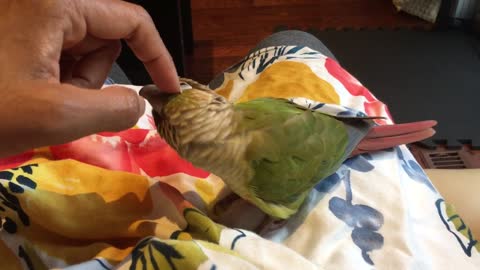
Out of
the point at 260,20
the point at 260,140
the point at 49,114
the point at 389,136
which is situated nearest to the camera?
the point at 49,114

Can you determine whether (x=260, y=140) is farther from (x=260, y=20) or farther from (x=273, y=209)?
(x=260, y=20)

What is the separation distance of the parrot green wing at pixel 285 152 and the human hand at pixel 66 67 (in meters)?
→ 0.13

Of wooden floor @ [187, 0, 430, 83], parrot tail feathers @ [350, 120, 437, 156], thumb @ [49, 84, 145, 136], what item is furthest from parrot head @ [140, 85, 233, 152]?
wooden floor @ [187, 0, 430, 83]

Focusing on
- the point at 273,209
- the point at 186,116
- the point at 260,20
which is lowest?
the point at 260,20

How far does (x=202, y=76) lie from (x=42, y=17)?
1193 mm

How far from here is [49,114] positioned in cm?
32

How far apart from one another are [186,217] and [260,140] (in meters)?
0.14

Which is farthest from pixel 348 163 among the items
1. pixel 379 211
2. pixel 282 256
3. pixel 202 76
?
pixel 202 76

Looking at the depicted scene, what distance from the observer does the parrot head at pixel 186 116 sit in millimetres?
507

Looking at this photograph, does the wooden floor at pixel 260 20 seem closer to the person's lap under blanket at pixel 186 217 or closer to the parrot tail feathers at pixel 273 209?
the person's lap under blanket at pixel 186 217

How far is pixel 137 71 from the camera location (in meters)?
1.31

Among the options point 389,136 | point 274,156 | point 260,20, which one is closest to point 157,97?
point 274,156

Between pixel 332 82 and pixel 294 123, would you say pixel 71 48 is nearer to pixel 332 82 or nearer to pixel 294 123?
pixel 294 123

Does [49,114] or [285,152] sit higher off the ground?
[49,114]
